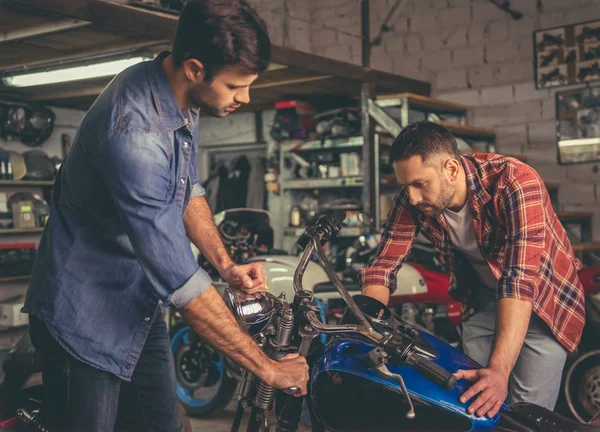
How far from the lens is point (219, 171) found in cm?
852

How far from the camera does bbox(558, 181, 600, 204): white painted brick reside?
6594mm

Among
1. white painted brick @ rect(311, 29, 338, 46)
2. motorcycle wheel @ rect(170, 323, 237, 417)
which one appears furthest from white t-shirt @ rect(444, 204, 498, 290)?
white painted brick @ rect(311, 29, 338, 46)

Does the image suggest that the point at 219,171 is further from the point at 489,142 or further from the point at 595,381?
the point at 595,381

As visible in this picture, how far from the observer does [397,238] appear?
2.50 meters

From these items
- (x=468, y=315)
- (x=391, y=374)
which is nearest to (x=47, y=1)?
(x=468, y=315)

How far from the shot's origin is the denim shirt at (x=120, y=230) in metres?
1.53

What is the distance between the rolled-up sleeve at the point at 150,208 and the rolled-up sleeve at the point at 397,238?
0.98 meters

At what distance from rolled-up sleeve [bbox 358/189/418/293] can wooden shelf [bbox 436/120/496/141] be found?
12.8 feet

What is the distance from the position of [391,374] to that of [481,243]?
875 millimetres

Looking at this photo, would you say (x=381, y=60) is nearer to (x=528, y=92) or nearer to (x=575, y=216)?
(x=528, y=92)

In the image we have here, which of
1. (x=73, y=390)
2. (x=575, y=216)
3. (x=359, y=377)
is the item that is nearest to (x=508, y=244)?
(x=359, y=377)

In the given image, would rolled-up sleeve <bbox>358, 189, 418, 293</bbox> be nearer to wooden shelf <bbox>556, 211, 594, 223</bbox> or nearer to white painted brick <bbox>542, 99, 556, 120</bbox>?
wooden shelf <bbox>556, 211, 594, 223</bbox>

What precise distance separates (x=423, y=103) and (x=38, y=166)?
4.26 metres

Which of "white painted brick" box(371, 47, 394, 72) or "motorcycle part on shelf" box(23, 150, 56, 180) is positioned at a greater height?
"white painted brick" box(371, 47, 394, 72)
